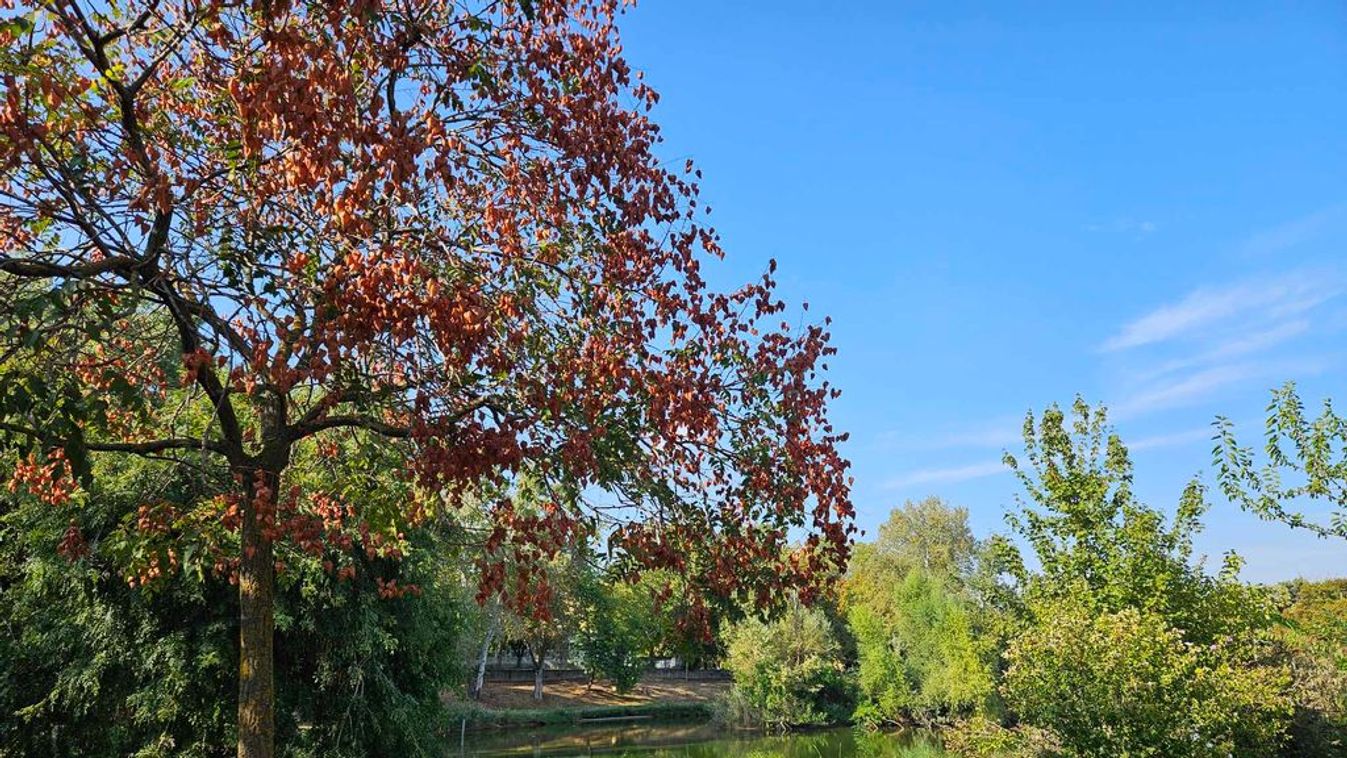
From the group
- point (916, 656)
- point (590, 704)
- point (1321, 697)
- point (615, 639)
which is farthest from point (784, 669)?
point (1321, 697)

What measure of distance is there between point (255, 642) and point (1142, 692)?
33.3ft

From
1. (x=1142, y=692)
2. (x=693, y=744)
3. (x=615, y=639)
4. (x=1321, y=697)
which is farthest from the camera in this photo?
(x=615, y=639)

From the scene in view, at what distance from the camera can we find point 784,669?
39.5m

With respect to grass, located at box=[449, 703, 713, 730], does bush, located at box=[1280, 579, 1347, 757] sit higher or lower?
higher

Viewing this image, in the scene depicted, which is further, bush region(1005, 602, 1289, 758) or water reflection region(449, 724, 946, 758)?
water reflection region(449, 724, 946, 758)

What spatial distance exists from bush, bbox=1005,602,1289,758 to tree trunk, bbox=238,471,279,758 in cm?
960

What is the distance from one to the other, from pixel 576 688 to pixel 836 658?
1704 cm

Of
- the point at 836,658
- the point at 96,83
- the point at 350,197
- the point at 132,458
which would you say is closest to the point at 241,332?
the point at 96,83

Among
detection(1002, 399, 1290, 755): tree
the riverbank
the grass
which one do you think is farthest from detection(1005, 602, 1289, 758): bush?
the riverbank

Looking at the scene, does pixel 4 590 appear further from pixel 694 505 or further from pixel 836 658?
pixel 836 658

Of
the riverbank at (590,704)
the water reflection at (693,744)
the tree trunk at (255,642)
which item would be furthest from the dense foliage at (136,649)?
the riverbank at (590,704)

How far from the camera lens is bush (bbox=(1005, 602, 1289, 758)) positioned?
11109 mm

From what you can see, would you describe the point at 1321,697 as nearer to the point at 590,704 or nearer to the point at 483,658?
the point at 483,658

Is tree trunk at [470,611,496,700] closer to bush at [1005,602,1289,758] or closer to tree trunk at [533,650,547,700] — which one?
tree trunk at [533,650,547,700]
